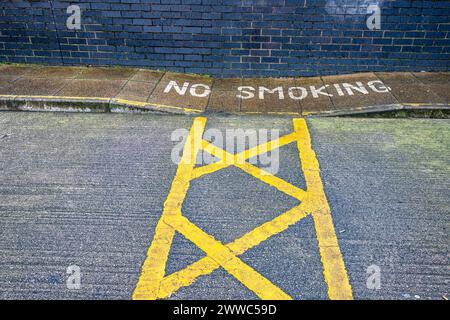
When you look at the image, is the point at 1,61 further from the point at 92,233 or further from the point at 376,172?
the point at 376,172

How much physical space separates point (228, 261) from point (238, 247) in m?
0.18

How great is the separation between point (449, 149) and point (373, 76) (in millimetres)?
2475

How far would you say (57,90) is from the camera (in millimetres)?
Result: 6309

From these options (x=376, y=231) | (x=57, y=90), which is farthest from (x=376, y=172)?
(x=57, y=90)

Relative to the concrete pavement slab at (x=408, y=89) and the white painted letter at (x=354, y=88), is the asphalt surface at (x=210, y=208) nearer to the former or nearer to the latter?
the concrete pavement slab at (x=408, y=89)

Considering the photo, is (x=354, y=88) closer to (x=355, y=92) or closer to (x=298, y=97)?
(x=355, y=92)

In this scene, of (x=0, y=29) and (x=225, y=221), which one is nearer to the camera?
(x=225, y=221)

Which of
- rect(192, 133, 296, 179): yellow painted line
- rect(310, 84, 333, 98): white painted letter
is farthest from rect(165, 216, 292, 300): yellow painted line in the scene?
rect(310, 84, 333, 98): white painted letter

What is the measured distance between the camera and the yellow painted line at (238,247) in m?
2.96

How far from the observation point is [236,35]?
693 cm

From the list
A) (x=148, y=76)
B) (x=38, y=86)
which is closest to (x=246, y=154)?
(x=148, y=76)

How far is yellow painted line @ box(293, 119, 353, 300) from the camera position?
2.94 meters

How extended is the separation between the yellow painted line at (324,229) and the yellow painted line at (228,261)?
0.42 metres

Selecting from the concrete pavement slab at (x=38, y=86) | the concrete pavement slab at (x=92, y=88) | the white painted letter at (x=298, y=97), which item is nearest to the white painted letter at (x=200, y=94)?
the concrete pavement slab at (x=92, y=88)
